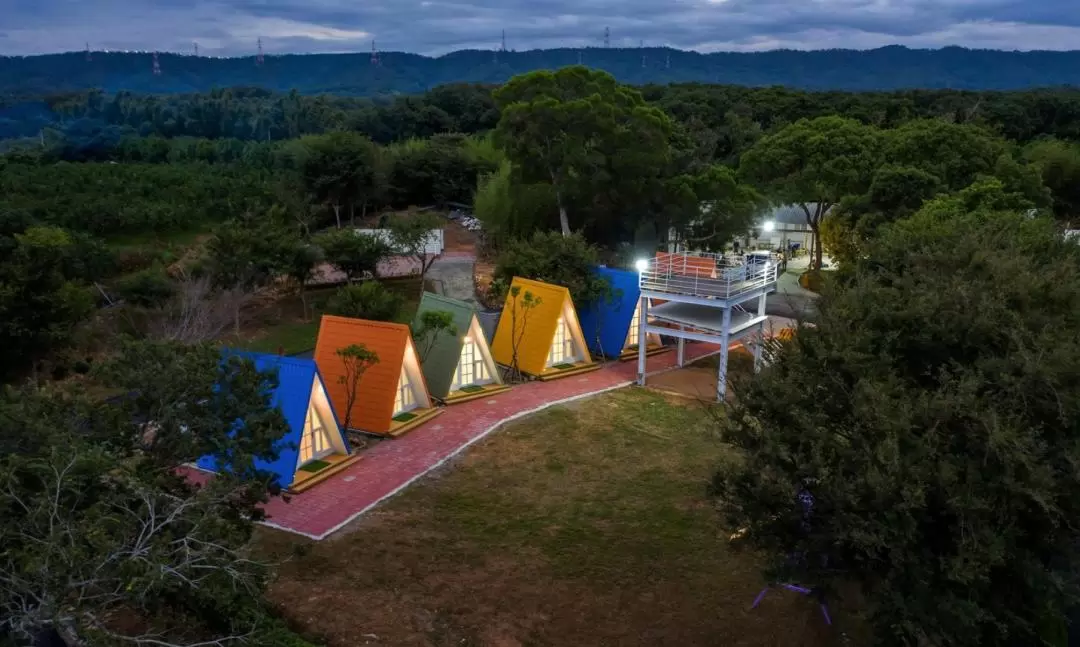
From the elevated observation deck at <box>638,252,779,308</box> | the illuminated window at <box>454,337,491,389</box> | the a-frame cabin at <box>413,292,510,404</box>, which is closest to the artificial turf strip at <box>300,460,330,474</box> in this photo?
the a-frame cabin at <box>413,292,510,404</box>

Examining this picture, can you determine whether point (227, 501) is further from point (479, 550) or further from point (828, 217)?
point (828, 217)

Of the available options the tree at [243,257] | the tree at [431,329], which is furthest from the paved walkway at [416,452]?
the tree at [243,257]

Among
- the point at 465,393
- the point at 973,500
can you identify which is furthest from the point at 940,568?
the point at 465,393

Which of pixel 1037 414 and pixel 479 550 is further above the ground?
pixel 1037 414

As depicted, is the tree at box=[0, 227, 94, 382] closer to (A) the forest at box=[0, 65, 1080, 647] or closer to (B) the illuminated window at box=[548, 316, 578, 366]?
(A) the forest at box=[0, 65, 1080, 647]

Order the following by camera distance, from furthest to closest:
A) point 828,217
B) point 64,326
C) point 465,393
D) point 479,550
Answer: point 828,217 → point 64,326 → point 465,393 → point 479,550

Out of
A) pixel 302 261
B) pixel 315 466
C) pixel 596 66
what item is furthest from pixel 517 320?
pixel 596 66

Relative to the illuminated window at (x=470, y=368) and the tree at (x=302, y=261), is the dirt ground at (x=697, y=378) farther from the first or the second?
the tree at (x=302, y=261)
